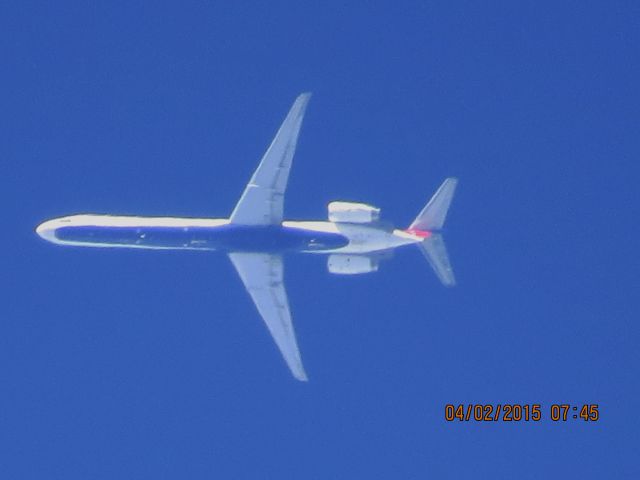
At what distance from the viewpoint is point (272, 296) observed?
8681cm

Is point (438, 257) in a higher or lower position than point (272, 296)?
higher

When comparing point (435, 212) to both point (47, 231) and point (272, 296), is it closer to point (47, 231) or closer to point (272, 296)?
point (272, 296)

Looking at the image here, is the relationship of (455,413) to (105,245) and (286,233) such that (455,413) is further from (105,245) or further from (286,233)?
(105,245)

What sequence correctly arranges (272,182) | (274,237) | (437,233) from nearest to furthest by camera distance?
(272,182)
(274,237)
(437,233)

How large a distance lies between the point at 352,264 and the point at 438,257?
3.99 meters

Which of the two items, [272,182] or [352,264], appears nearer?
[272,182]

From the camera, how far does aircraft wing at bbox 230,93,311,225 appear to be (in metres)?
82.4

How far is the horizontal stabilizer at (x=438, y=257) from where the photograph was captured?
86062 mm

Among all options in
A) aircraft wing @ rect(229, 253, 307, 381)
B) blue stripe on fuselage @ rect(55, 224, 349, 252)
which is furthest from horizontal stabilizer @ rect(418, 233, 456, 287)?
aircraft wing @ rect(229, 253, 307, 381)

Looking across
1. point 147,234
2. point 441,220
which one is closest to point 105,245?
point 147,234

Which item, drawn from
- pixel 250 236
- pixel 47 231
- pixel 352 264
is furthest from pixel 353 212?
pixel 47 231

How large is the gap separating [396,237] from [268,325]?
24.1 feet

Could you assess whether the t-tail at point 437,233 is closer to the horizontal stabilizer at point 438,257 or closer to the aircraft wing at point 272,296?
the horizontal stabilizer at point 438,257

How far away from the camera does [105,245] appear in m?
87.1
